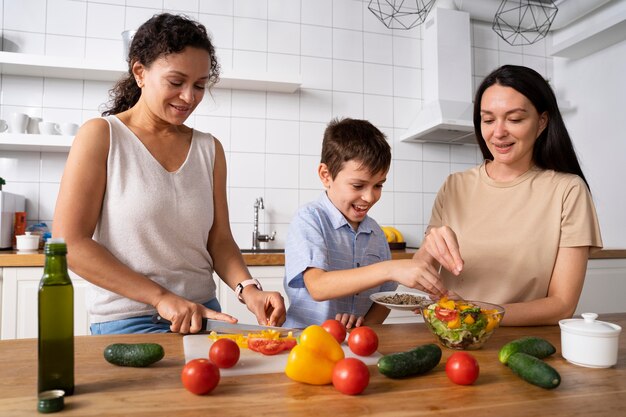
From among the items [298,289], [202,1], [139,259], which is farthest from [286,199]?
[139,259]

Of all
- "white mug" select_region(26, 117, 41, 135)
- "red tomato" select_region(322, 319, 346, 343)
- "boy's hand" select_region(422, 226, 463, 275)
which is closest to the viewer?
"red tomato" select_region(322, 319, 346, 343)

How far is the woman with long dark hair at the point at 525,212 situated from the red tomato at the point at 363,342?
0.46 meters

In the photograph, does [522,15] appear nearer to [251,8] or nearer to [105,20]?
[251,8]

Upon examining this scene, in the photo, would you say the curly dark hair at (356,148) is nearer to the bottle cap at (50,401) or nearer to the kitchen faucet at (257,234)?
the bottle cap at (50,401)

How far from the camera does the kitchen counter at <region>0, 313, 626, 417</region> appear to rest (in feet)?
2.16

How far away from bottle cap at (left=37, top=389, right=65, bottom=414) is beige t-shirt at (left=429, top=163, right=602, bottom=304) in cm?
118

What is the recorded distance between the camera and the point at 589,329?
87 cm

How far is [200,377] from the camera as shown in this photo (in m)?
0.69

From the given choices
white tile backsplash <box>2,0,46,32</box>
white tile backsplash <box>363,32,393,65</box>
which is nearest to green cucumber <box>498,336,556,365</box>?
white tile backsplash <box>363,32,393,65</box>

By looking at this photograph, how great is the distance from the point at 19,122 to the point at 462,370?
263 centimetres

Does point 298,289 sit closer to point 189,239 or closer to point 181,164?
point 189,239

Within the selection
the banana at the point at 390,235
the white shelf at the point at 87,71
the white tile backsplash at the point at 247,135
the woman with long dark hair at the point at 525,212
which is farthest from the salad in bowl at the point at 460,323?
the white tile backsplash at the point at 247,135

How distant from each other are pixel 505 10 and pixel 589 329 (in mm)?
3132

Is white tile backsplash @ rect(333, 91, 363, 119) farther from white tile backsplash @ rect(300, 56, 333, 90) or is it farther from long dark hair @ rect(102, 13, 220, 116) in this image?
long dark hair @ rect(102, 13, 220, 116)
